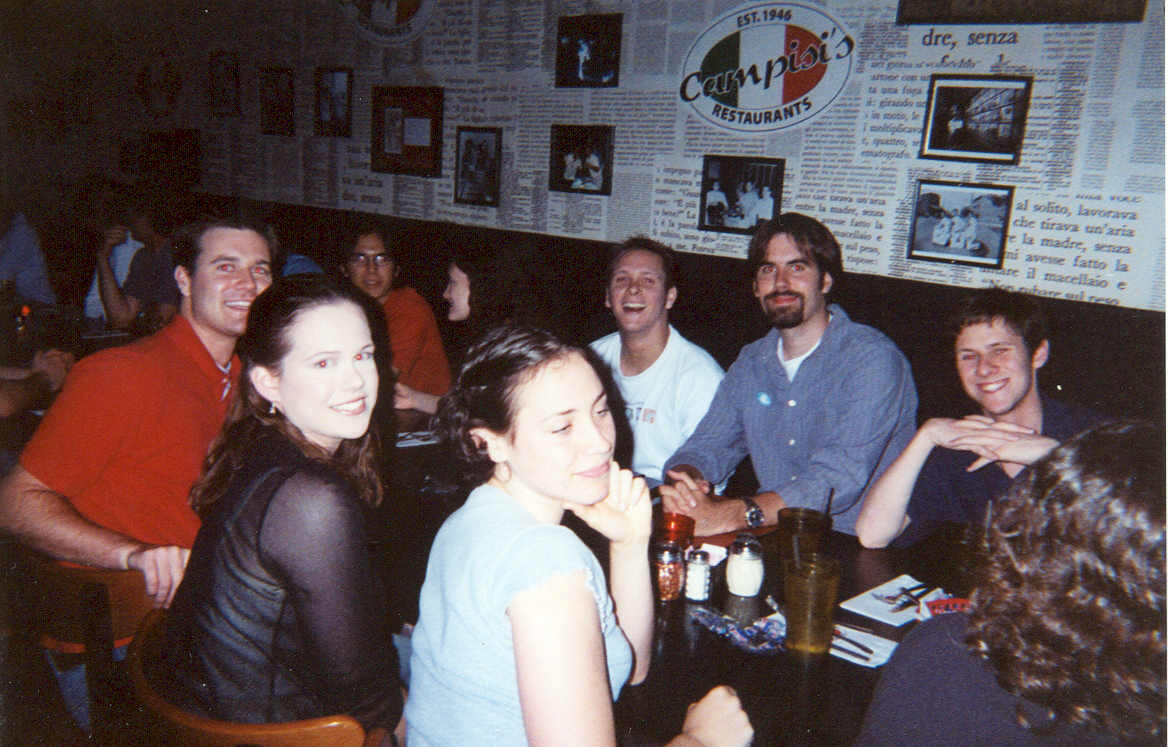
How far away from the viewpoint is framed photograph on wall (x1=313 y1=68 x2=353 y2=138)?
4.05 meters

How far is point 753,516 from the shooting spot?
174 cm

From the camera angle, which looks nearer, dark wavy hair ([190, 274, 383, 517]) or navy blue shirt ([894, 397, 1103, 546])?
dark wavy hair ([190, 274, 383, 517])

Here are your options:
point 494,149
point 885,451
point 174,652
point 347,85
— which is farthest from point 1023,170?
point 347,85

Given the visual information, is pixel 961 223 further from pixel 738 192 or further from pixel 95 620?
pixel 95 620

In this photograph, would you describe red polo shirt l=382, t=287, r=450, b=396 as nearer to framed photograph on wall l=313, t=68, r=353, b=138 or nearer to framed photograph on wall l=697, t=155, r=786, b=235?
framed photograph on wall l=697, t=155, r=786, b=235

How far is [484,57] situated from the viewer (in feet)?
11.5

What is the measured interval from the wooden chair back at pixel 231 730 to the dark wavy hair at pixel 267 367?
0.44 metres

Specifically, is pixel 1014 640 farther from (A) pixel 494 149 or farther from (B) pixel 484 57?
(B) pixel 484 57

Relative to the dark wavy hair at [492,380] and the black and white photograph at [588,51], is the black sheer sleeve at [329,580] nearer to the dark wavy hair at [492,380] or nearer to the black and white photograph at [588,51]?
the dark wavy hair at [492,380]

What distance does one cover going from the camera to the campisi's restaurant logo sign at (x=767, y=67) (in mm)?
2568

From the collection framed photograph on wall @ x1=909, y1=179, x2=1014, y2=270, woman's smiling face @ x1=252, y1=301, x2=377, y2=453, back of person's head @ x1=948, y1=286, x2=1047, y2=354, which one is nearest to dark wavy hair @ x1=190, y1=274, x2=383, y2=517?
woman's smiling face @ x1=252, y1=301, x2=377, y2=453

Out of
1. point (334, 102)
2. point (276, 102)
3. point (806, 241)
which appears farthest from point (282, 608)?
point (276, 102)

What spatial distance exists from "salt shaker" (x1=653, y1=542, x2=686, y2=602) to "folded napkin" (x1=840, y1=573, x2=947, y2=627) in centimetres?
29

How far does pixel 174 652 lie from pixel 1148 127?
2.63 m
